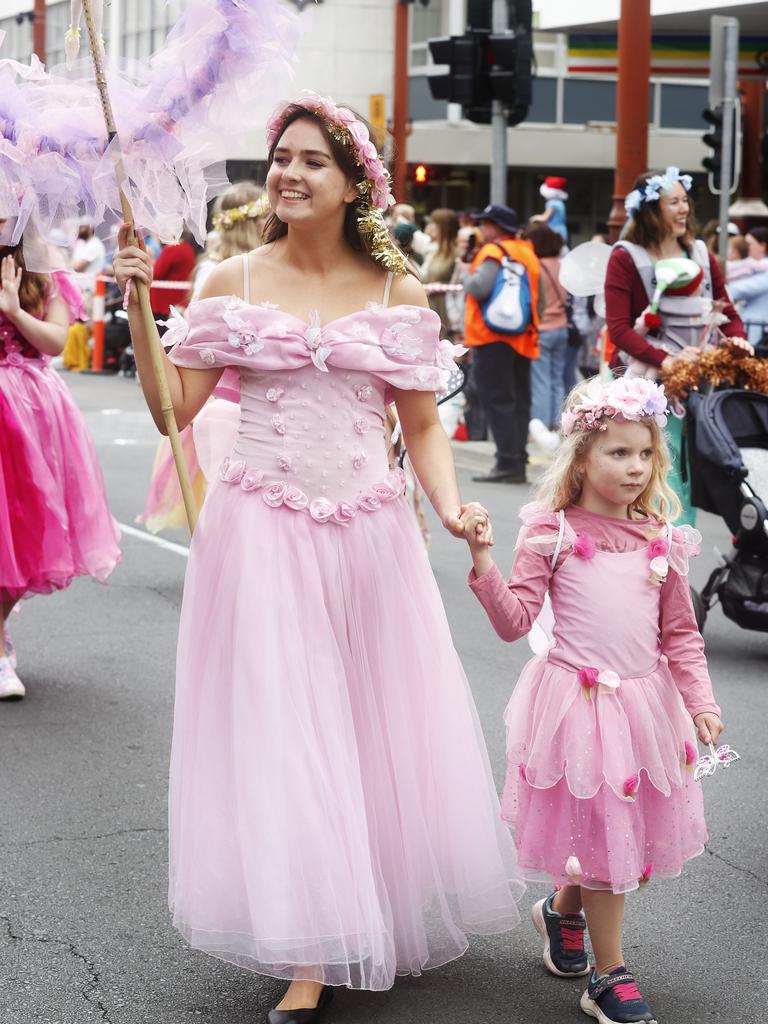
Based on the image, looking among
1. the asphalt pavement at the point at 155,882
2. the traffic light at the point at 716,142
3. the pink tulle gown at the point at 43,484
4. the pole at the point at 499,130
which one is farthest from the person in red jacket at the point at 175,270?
the traffic light at the point at 716,142

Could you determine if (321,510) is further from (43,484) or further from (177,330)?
(43,484)

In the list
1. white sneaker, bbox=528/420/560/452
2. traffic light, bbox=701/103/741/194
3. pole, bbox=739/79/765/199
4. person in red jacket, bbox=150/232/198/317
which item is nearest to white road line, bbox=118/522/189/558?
person in red jacket, bbox=150/232/198/317

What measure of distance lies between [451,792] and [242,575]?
702mm

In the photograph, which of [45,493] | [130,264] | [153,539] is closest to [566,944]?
[130,264]

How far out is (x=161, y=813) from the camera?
529cm

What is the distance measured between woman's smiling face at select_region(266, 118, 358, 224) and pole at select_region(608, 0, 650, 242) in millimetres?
10546

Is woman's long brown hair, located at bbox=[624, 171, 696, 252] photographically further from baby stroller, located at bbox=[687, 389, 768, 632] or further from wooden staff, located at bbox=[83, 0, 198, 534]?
wooden staff, located at bbox=[83, 0, 198, 534]

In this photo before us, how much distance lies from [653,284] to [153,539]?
12.7 ft

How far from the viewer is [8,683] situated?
6.54 meters

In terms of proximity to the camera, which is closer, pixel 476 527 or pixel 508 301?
pixel 476 527

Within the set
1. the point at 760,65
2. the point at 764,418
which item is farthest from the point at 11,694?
the point at 760,65

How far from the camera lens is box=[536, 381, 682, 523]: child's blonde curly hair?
160 inches

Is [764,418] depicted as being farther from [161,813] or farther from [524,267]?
[524,267]

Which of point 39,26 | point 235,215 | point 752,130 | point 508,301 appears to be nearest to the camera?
point 235,215
